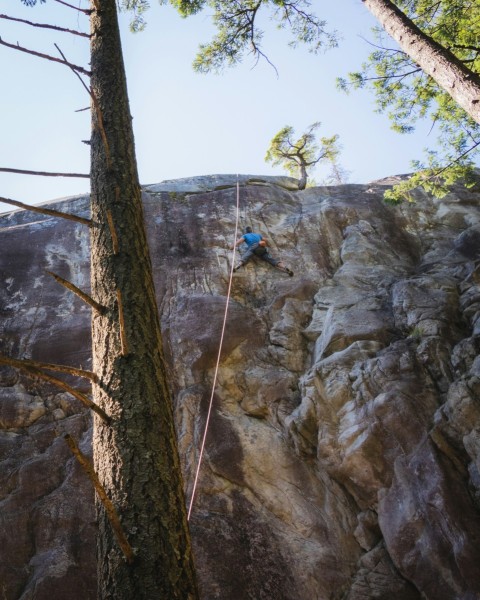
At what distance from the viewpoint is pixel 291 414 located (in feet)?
25.5

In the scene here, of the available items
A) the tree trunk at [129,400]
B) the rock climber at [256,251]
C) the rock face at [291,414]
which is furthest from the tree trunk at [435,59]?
the rock climber at [256,251]

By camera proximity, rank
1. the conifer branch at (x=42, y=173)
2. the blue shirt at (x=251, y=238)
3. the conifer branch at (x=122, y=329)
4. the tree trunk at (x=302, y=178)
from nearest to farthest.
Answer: the conifer branch at (x=122, y=329)
the conifer branch at (x=42, y=173)
the blue shirt at (x=251, y=238)
the tree trunk at (x=302, y=178)

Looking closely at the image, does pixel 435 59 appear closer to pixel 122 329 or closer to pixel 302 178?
pixel 122 329

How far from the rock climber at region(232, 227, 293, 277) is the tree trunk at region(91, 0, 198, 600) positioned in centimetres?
719

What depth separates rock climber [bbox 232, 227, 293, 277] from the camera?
11.0 metres

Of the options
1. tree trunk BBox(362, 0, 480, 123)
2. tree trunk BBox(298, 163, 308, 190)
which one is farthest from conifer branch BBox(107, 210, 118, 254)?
tree trunk BBox(298, 163, 308, 190)

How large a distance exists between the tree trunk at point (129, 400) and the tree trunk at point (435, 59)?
3.80 metres

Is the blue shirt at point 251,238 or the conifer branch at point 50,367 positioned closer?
the conifer branch at point 50,367

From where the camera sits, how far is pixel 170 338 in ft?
30.5

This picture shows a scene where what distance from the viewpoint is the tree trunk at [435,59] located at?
5047 mm

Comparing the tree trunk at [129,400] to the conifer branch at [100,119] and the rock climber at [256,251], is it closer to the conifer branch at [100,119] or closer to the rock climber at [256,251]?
the conifer branch at [100,119]

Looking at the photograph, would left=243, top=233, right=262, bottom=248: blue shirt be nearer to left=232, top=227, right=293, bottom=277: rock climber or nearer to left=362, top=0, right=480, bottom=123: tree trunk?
left=232, top=227, right=293, bottom=277: rock climber

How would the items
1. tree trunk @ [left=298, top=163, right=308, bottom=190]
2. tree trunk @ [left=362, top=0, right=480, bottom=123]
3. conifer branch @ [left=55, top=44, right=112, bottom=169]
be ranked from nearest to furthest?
conifer branch @ [left=55, top=44, right=112, bottom=169]
tree trunk @ [left=362, top=0, right=480, bottom=123]
tree trunk @ [left=298, top=163, right=308, bottom=190]

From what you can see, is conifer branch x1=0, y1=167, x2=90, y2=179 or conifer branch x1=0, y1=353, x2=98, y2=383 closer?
conifer branch x1=0, y1=353, x2=98, y2=383
